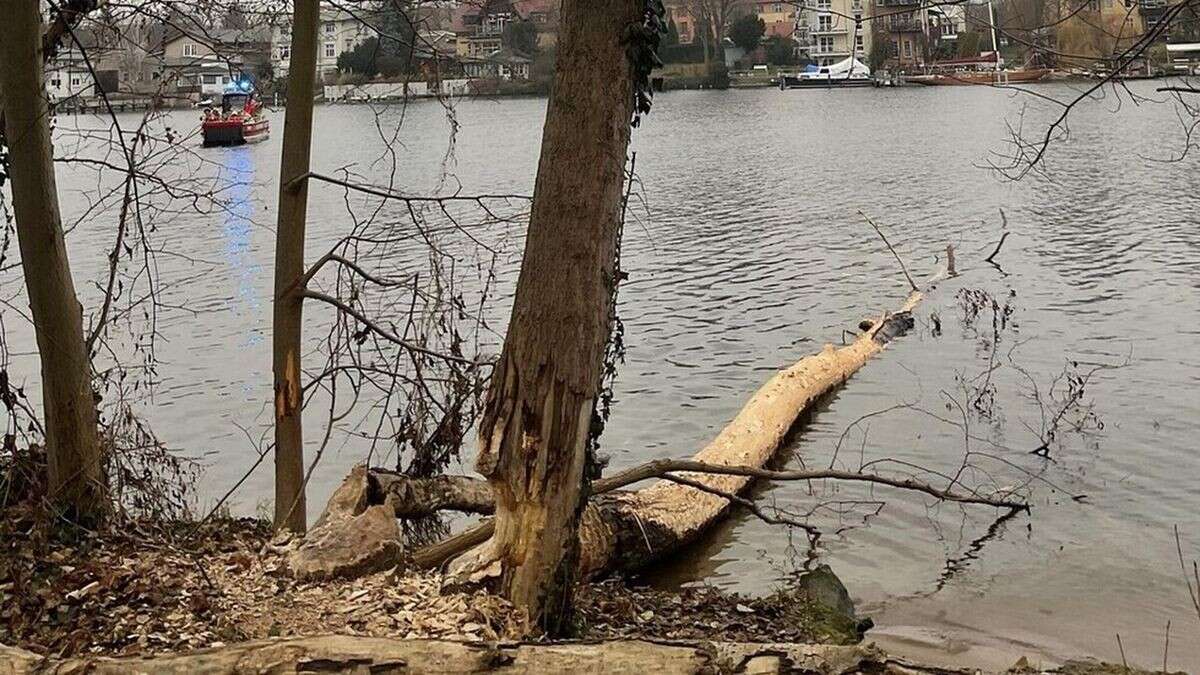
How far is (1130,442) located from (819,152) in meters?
32.3

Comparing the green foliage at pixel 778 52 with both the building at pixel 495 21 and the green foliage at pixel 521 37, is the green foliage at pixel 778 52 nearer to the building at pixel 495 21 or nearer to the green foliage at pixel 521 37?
the green foliage at pixel 521 37

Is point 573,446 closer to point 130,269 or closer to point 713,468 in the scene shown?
point 713,468

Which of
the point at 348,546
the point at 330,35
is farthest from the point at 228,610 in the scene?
the point at 330,35

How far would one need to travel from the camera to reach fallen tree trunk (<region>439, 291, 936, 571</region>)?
7496 millimetres

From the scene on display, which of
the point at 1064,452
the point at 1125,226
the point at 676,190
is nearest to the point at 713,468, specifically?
the point at 1064,452

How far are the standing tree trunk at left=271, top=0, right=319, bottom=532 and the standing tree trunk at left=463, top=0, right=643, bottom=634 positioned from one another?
2.14m

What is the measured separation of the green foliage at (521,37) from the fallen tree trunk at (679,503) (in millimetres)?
3031

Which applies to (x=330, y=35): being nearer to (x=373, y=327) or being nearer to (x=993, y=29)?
(x=373, y=327)

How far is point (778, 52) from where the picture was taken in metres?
87.4

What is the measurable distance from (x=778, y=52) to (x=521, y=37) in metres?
80.2

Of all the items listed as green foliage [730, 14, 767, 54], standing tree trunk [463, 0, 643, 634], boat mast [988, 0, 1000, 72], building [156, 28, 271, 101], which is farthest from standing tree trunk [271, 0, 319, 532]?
green foliage [730, 14, 767, 54]

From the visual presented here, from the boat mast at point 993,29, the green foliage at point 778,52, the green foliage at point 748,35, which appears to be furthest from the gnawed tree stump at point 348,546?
the green foliage at point 778,52

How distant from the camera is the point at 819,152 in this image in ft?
141

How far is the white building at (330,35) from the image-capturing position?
8.16m
